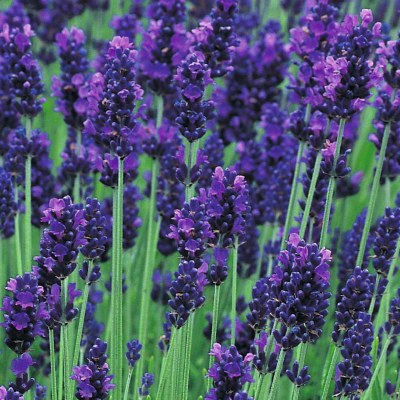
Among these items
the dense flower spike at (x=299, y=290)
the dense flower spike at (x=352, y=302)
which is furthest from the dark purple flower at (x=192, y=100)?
the dense flower spike at (x=352, y=302)

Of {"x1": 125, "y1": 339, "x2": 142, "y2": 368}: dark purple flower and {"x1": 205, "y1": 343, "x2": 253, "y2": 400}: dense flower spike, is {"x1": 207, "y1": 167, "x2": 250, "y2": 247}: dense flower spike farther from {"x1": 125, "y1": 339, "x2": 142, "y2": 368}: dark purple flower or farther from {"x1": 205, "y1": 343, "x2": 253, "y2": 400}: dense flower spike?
{"x1": 125, "y1": 339, "x2": 142, "y2": 368}: dark purple flower

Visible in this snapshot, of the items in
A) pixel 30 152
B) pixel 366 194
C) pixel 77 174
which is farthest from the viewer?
pixel 366 194

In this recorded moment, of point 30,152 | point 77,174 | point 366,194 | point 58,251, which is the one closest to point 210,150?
point 77,174

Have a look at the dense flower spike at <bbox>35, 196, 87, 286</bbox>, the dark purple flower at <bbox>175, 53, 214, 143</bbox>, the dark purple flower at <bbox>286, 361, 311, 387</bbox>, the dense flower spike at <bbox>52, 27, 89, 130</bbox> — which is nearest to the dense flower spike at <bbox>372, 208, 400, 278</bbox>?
the dark purple flower at <bbox>286, 361, 311, 387</bbox>

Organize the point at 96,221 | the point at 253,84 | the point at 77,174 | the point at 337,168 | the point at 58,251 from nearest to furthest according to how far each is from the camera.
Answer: the point at 58,251, the point at 96,221, the point at 337,168, the point at 77,174, the point at 253,84

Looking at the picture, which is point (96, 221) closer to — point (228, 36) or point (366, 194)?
point (228, 36)

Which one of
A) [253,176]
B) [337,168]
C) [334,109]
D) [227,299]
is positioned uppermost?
[334,109]

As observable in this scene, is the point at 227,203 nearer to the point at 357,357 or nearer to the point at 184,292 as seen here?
the point at 184,292

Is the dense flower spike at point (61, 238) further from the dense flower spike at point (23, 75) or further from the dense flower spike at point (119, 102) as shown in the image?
the dense flower spike at point (23, 75)

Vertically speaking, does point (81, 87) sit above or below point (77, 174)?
above
